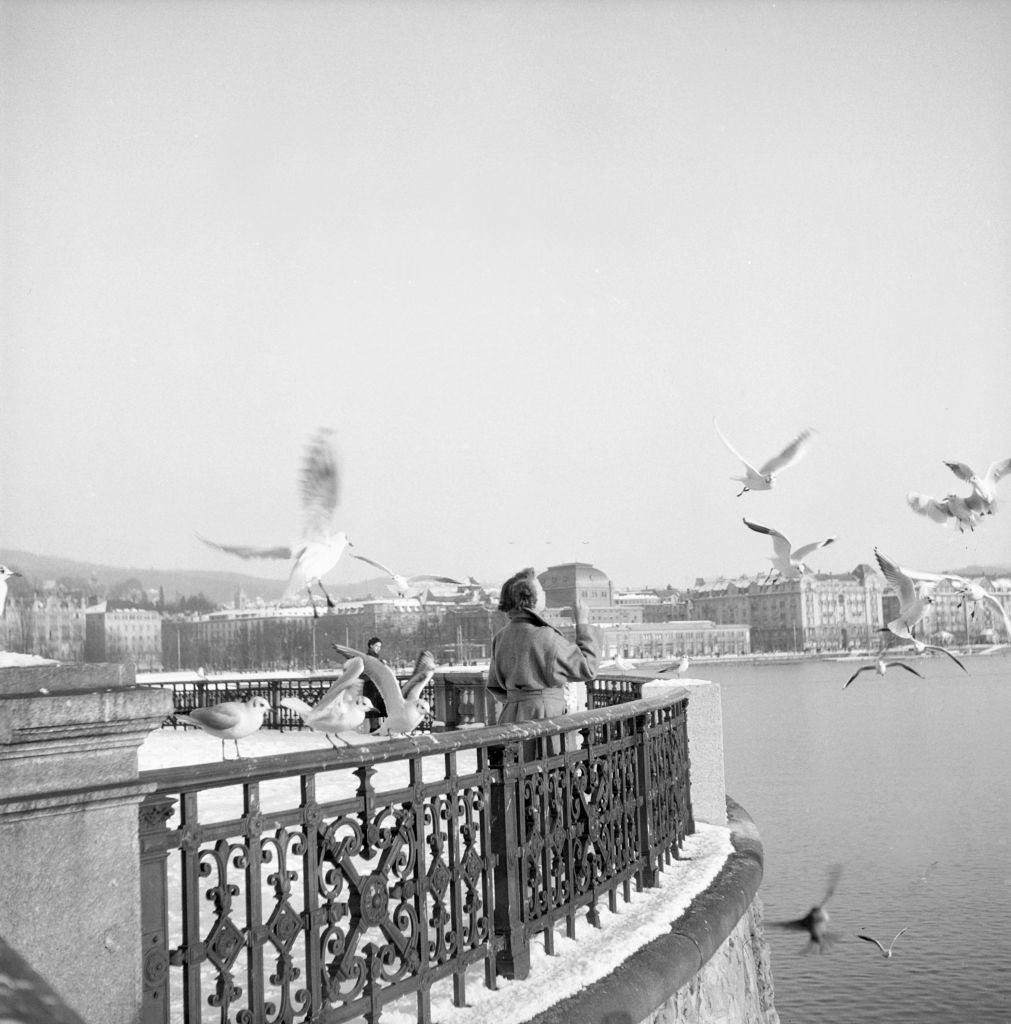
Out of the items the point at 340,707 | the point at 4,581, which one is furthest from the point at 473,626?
the point at 340,707

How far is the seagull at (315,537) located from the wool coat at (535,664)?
2.50m

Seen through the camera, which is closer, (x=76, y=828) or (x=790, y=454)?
(x=76, y=828)

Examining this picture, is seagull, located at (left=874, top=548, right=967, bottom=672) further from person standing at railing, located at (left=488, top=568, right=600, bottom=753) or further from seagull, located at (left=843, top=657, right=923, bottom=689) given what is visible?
person standing at railing, located at (left=488, top=568, right=600, bottom=753)

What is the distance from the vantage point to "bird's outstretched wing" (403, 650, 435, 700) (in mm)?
6754

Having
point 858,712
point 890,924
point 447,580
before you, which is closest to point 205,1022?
point 447,580

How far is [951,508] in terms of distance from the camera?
393 inches

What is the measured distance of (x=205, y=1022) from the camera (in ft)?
13.3

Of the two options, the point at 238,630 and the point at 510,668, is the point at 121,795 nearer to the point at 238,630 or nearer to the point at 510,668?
the point at 510,668

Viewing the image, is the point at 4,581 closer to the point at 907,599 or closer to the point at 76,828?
the point at 76,828

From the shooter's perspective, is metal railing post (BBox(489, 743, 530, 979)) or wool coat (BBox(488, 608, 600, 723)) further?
wool coat (BBox(488, 608, 600, 723))

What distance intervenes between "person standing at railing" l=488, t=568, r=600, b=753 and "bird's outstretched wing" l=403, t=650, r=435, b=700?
74cm

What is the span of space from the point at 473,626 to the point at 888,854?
305 feet

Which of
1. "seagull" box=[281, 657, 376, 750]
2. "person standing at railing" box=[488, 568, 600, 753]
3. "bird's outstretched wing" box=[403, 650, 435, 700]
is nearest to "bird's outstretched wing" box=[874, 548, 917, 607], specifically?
"bird's outstretched wing" box=[403, 650, 435, 700]

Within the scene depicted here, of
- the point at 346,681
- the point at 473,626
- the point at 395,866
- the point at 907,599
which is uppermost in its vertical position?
the point at 907,599
